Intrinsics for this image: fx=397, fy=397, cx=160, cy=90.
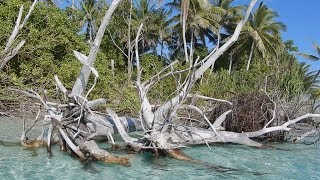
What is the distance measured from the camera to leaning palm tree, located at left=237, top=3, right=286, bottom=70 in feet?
106

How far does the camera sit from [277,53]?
33469 mm

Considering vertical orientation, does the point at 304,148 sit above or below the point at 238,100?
below

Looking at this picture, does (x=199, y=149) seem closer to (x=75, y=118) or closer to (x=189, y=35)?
(x=75, y=118)

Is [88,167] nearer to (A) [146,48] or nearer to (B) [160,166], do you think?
(B) [160,166]

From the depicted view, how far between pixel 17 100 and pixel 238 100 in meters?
8.09

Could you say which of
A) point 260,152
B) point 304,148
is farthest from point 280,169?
point 304,148

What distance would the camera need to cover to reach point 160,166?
27.6ft

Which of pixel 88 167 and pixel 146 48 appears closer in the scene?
pixel 88 167

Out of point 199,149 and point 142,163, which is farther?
point 199,149

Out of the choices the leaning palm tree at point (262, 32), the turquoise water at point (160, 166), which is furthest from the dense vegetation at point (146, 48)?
the turquoise water at point (160, 166)

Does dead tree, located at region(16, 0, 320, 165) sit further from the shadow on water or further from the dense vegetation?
the dense vegetation

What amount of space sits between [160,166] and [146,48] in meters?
27.5

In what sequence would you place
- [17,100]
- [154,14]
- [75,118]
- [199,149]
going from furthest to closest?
1. [154,14]
2. [17,100]
3. [199,149]
4. [75,118]

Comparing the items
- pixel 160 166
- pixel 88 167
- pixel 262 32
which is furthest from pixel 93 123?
pixel 262 32
